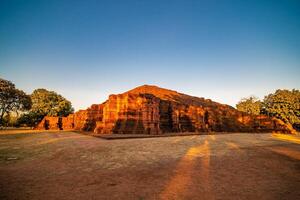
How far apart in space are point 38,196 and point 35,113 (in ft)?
168

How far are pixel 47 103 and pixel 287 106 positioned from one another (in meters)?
65.5

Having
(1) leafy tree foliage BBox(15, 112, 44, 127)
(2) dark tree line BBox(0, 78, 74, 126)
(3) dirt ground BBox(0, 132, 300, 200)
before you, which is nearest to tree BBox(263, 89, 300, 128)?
(3) dirt ground BBox(0, 132, 300, 200)

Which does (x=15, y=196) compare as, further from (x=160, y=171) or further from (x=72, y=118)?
(x=72, y=118)

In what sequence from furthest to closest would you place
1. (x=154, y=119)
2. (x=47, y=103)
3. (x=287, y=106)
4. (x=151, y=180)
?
(x=47, y=103) < (x=287, y=106) < (x=154, y=119) < (x=151, y=180)

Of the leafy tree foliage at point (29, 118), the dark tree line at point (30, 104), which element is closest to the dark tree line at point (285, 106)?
the dark tree line at point (30, 104)

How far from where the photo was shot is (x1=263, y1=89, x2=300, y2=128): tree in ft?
131

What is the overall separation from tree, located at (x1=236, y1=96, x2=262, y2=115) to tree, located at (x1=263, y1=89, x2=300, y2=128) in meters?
7.18

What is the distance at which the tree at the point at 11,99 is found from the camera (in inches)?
1292

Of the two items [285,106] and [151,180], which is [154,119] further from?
[285,106]

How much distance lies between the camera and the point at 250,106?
56906mm

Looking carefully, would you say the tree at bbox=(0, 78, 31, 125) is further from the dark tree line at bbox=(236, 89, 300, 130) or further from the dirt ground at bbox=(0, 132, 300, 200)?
the dark tree line at bbox=(236, 89, 300, 130)

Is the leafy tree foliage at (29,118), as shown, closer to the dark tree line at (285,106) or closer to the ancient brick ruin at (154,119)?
the ancient brick ruin at (154,119)

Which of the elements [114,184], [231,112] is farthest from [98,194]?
[231,112]

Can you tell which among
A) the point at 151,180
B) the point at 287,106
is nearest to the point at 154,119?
the point at 151,180
